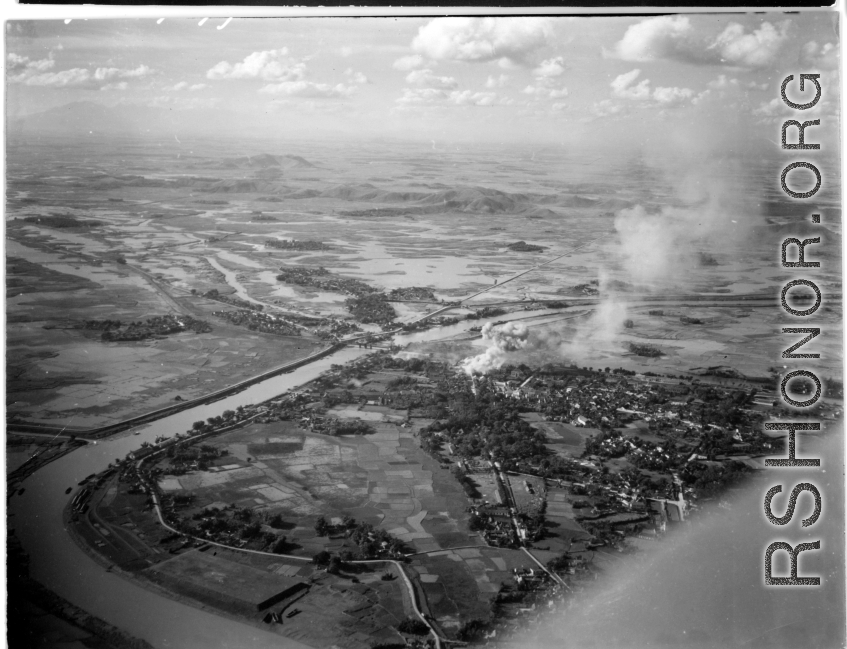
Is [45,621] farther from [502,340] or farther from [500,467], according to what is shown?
[502,340]

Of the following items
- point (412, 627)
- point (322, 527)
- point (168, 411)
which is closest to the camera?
point (412, 627)

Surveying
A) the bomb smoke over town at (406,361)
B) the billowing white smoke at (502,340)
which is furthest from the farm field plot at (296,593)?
the billowing white smoke at (502,340)

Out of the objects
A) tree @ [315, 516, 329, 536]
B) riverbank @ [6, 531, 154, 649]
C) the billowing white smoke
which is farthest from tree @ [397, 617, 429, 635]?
the billowing white smoke

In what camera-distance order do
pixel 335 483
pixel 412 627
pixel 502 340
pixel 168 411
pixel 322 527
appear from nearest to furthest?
pixel 412 627, pixel 322 527, pixel 335 483, pixel 168 411, pixel 502 340

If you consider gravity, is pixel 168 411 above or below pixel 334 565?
above

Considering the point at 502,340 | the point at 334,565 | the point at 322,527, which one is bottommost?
the point at 334,565

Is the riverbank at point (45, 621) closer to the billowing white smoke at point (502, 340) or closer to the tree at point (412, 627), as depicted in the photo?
the tree at point (412, 627)

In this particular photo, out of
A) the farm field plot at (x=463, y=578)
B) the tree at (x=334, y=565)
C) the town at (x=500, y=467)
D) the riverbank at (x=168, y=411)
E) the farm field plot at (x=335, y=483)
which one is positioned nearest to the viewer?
the farm field plot at (x=463, y=578)

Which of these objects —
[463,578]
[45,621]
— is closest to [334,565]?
[463,578]
